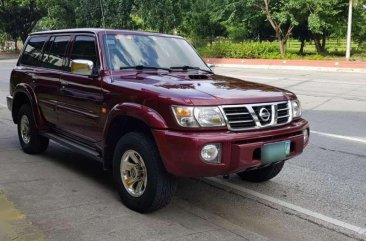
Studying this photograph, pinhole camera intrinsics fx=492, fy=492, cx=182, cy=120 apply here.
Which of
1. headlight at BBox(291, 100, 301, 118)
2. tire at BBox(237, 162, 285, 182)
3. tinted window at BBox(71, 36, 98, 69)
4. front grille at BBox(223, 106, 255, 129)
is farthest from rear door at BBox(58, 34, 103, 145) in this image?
headlight at BBox(291, 100, 301, 118)

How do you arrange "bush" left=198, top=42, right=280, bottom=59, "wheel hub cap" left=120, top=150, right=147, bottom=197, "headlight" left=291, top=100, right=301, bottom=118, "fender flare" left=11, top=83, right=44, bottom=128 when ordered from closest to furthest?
1. "wheel hub cap" left=120, top=150, right=147, bottom=197
2. "headlight" left=291, top=100, right=301, bottom=118
3. "fender flare" left=11, top=83, right=44, bottom=128
4. "bush" left=198, top=42, right=280, bottom=59

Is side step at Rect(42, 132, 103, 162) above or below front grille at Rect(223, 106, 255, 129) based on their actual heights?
below

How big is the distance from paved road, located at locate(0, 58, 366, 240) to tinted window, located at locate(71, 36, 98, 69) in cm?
145

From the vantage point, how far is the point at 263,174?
566cm

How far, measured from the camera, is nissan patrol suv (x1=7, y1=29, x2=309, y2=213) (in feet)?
13.8

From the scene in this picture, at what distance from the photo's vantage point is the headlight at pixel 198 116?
419 cm

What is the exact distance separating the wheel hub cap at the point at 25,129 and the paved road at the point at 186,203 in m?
0.23

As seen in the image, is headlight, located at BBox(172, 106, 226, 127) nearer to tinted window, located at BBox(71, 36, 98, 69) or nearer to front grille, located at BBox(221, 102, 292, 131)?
front grille, located at BBox(221, 102, 292, 131)

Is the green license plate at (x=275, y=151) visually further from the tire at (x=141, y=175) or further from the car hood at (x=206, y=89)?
the tire at (x=141, y=175)

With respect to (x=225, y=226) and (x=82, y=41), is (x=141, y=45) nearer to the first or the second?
(x=82, y=41)

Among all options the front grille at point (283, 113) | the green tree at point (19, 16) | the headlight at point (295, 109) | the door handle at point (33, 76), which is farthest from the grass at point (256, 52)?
the front grille at point (283, 113)

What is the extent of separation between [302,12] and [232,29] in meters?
8.19

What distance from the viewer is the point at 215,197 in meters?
5.27

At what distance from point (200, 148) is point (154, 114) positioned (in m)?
0.55
